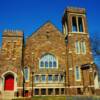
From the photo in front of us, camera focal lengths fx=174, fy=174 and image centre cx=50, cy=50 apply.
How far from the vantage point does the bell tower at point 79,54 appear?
29.0 m

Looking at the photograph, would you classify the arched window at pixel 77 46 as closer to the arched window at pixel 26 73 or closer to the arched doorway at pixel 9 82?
the arched window at pixel 26 73

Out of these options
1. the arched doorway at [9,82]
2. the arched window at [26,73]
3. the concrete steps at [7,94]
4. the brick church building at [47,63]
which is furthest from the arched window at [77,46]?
the concrete steps at [7,94]

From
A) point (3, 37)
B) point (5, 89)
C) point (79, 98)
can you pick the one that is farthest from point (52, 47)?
point (79, 98)

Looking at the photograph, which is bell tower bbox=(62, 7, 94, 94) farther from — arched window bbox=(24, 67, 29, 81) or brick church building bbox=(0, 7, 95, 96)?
arched window bbox=(24, 67, 29, 81)

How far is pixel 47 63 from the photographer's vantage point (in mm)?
30672

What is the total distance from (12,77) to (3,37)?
22.5ft

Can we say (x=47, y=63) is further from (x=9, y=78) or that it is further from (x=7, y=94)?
(x=7, y=94)

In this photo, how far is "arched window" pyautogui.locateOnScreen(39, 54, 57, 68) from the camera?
3039 cm

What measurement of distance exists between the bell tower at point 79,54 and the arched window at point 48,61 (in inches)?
105

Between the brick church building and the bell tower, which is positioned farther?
the bell tower

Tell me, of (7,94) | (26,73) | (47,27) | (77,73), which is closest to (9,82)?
(7,94)

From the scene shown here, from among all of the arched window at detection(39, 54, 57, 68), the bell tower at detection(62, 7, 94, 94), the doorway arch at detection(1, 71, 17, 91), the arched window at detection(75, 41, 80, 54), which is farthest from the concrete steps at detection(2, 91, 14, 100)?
the arched window at detection(75, 41, 80, 54)

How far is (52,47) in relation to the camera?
103 feet

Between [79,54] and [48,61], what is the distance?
5640mm
